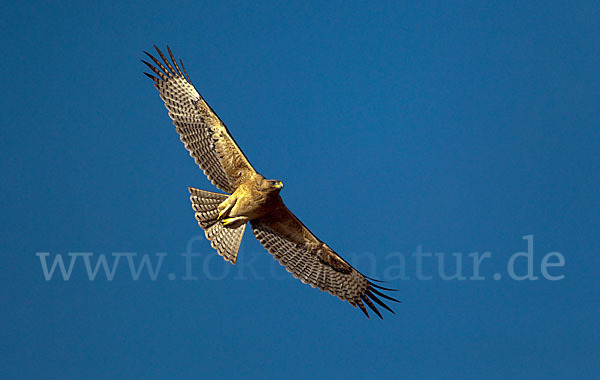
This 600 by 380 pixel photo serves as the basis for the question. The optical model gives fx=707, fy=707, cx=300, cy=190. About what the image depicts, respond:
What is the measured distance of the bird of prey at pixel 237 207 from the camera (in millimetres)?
10523

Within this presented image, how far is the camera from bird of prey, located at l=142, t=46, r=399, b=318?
34.5 feet

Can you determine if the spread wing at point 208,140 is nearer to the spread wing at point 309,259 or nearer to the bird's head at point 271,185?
the bird's head at point 271,185

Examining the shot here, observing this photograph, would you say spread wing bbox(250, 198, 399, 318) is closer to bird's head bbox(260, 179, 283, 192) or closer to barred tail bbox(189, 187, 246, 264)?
barred tail bbox(189, 187, 246, 264)

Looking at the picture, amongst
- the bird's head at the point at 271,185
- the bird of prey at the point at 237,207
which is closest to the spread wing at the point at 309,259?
the bird of prey at the point at 237,207

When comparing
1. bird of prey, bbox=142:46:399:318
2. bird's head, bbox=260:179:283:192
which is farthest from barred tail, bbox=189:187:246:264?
bird's head, bbox=260:179:283:192

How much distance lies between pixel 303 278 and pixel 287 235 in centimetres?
73

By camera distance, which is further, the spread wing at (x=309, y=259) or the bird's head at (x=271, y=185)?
the spread wing at (x=309, y=259)

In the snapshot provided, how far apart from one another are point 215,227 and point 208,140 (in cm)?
133

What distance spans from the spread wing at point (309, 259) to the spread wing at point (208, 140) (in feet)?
2.97

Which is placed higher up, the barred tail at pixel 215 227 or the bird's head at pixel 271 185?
the bird's head at pixel 271 185

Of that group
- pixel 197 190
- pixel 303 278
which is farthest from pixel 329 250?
pixel 197 190

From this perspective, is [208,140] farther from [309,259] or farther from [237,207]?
Result: [309,259]

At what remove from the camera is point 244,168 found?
10586mm

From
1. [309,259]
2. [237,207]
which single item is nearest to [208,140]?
[237,207]
